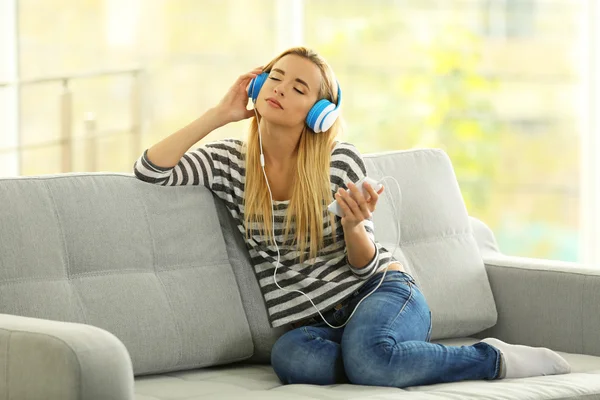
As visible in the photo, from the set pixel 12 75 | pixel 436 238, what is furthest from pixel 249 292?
pixel 12 75

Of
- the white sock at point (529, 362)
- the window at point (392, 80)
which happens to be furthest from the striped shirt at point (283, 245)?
the window at point (392, 80)

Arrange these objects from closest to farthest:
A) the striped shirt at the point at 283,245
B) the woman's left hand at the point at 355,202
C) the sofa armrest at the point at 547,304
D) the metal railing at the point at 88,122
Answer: the woman's left hand at the point at 355,202 < the striped shirt at the point at 283,245 < the sofa armrest at the point at 547,304 < the metal railing at the point at 88,122

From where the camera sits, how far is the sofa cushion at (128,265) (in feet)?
6.70

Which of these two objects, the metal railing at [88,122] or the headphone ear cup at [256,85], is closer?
the headphone ear cup at [256,85]

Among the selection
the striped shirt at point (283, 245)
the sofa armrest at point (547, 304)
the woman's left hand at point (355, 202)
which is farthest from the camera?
the sofa armrest at point (547, 304)

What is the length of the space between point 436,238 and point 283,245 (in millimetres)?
572

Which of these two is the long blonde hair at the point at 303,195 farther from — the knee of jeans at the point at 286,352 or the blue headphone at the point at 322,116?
the knee of jeans at the point at 286,352

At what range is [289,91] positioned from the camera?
234 cm

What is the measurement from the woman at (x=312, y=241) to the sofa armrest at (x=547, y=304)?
0.30 metres

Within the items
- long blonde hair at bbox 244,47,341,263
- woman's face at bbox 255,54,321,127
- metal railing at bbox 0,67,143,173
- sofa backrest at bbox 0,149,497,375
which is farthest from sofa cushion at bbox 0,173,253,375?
metal railing at bbox 0,67,143,173

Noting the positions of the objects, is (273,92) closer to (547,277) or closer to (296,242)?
(296,242)

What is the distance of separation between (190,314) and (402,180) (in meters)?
0.79

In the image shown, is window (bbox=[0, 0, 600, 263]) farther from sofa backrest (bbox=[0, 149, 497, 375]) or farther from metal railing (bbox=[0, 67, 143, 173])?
sofa backrest (bbox=[0, 149, 497, 375])

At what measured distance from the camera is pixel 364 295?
2279mm
